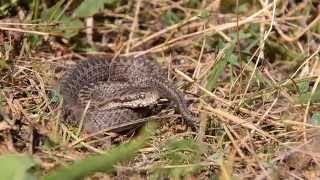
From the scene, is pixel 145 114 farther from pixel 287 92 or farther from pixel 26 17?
pixel 26 17

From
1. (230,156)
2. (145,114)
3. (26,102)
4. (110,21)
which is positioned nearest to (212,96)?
(145,114)

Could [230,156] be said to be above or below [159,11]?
below

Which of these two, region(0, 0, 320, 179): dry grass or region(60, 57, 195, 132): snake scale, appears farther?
region(60, 57, 195, 132): snake scale

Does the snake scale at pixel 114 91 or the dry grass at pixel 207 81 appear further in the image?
the snake scale at pixel 114 91
